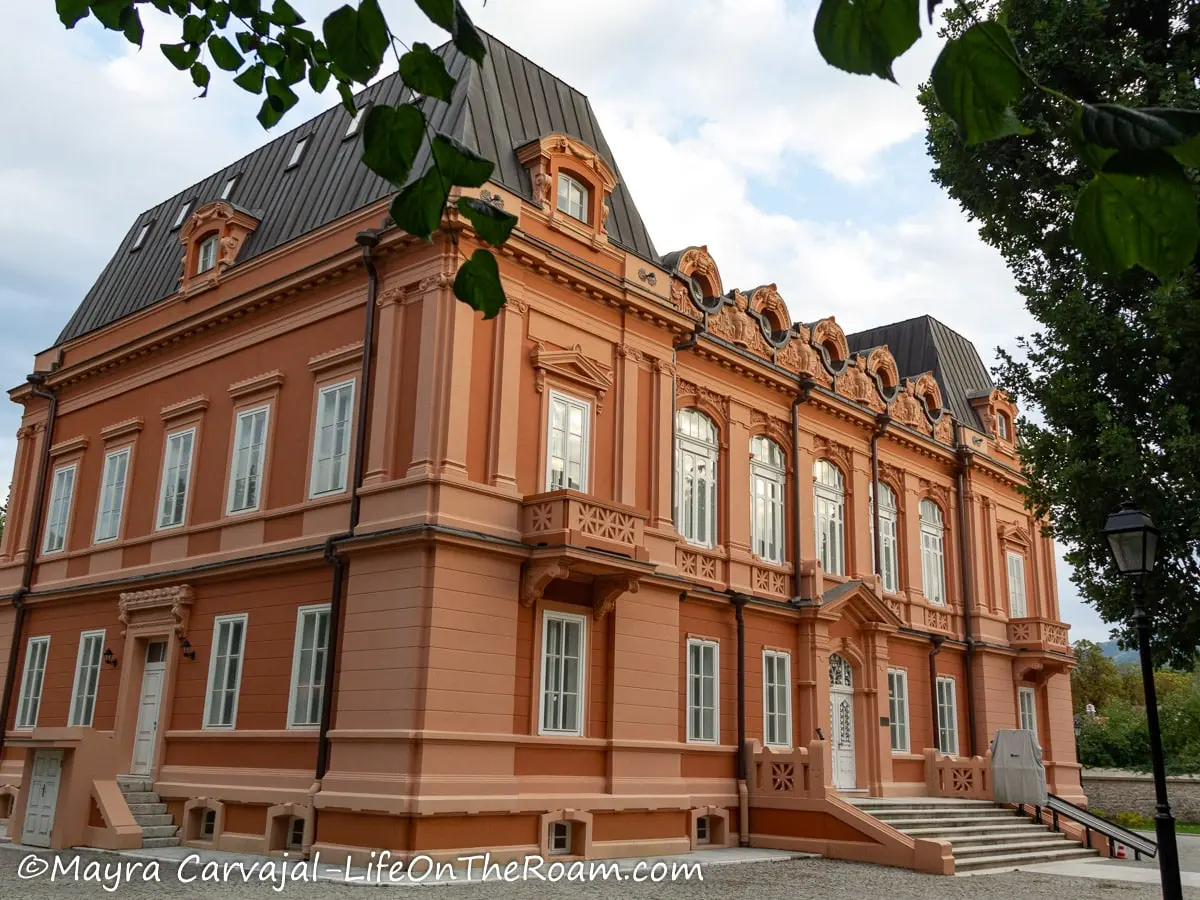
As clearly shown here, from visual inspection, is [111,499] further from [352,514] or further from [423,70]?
[423,70]

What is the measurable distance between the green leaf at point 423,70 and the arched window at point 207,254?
67.3ft

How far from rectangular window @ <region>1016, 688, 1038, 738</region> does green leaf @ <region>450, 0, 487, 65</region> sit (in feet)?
97.4

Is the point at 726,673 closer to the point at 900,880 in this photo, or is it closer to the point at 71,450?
the point at 900,880

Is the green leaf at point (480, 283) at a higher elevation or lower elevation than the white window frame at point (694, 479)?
lower

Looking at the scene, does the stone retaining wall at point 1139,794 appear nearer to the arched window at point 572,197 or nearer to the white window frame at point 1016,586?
the white window frame at point 1016,586

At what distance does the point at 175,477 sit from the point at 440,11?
2021 centimetres

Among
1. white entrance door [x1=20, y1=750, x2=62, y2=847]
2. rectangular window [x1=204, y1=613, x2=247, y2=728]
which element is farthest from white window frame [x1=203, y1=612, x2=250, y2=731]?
white entrance door [x1=20, y1=750, x2=62, y2=847]

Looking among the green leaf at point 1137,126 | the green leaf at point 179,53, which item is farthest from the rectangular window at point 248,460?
the green leaf at point 1137,126

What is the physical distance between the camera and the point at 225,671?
740 inches

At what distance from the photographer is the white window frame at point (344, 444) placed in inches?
707

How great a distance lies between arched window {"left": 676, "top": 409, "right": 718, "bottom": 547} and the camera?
2106 cm

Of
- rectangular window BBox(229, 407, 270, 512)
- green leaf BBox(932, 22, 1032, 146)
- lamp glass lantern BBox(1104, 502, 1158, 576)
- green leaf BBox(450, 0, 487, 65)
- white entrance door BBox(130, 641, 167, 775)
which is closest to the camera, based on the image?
green leaf BBox(932, 22, 1032, 146)

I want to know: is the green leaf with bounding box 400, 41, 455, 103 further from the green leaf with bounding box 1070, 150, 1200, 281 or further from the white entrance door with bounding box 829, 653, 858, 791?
the white entrance door with bounding box 829, 653, 858, 791

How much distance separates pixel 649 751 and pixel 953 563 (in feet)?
43.4
